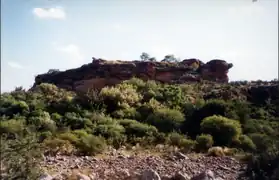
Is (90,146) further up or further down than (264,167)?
further down

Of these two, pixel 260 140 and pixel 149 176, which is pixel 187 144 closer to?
pixel 260 140

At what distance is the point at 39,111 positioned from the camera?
43.7ft

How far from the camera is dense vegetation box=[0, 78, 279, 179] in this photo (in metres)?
8.44

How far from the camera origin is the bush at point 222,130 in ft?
36.5

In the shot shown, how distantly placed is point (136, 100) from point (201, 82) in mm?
6107

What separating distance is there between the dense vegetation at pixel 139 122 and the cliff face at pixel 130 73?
8.57 ft

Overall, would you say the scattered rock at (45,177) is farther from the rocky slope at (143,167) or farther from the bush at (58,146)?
the bush at (58,146)

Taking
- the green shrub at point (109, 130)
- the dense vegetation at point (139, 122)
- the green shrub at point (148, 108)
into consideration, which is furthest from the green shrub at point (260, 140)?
the green shrub at point (148, 108)

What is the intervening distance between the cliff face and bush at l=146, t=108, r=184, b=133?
Result: 7827 mm

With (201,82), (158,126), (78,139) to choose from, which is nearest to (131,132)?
(158,126)

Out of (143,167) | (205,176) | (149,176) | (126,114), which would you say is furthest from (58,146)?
(126,114)

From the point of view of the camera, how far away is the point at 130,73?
2181cm

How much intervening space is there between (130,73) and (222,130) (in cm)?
1113


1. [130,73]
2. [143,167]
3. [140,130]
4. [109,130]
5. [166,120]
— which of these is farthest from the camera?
[130,73]
